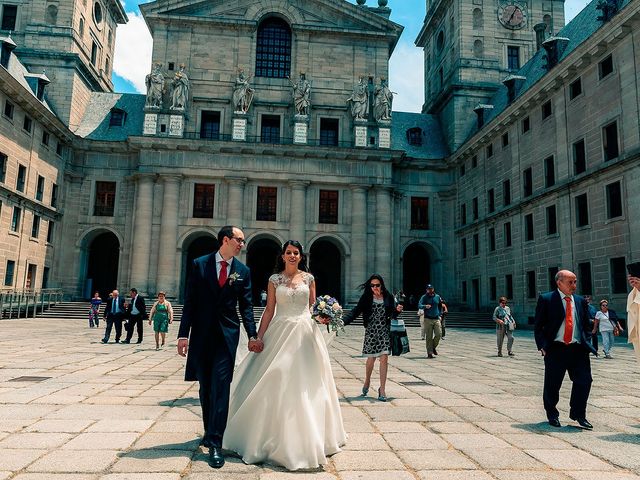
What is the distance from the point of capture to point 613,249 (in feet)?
71.3

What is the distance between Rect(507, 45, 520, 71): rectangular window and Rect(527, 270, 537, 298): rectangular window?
20.4 metres

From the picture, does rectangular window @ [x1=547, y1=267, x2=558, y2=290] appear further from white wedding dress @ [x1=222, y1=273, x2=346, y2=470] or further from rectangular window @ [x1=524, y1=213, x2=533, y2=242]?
white wedding dress @ [x1=222, y1=273, x2=346, y2=470]

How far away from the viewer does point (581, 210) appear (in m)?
24.6

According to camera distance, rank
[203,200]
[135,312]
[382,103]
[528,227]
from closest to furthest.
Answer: [135,312] < [528,227] < [203,200] < [382,103]

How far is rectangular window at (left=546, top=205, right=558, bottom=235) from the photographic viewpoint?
26719 mm

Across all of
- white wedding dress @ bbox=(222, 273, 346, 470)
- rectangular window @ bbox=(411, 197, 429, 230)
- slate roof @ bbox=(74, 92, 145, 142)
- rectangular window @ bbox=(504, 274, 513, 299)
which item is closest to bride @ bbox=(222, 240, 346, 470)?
white wedding dress @ bbox=(222, 273, 346, 470)

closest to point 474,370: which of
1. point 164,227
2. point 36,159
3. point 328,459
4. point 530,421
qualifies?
point 530,421

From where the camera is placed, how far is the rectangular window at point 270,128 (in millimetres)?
37875

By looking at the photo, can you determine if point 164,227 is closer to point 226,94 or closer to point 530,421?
point 226,94

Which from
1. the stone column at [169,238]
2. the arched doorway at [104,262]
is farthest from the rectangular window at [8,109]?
the arched doorway at [104,262]

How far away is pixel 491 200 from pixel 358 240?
937cm

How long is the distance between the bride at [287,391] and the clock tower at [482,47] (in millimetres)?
36305

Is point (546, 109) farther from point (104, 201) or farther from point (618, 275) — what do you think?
point (104, 201)

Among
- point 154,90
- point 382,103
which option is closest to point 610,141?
point 382,103
